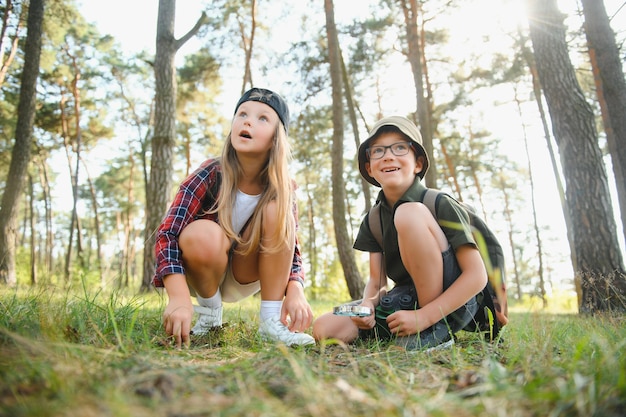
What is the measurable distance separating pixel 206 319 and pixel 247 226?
0.57m

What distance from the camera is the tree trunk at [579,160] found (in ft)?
14.3

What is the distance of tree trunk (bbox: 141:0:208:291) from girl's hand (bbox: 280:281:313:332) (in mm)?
4413

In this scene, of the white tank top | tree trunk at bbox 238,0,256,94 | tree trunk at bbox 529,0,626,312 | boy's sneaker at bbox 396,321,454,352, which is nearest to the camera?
boy's sneaker at bbox 396,321,454,352

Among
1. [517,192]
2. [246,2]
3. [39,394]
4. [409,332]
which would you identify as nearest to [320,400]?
[39,394]

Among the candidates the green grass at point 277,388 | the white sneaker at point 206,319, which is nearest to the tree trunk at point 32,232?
the white sneaker at point 206,319

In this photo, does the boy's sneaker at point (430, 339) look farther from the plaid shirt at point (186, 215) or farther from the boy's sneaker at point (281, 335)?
the plaid shirt at point (186, 215)

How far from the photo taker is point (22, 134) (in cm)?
673

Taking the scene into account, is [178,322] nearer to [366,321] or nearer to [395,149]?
[366,321]

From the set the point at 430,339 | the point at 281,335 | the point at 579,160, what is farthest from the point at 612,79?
the point at 281,335

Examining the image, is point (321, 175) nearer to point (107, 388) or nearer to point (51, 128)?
point (51, 128)

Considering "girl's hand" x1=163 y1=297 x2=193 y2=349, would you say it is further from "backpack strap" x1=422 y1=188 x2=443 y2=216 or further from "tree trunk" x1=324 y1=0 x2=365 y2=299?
"tree trunk" x1=324 y1=0 x2=365 y2=299

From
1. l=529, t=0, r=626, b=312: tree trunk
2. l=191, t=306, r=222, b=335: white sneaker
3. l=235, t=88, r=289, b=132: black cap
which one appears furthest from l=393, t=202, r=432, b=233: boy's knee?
l=529, t=0, r=626, b=312: tree trunk

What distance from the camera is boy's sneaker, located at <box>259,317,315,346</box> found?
1.96m

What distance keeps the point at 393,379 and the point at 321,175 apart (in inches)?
637
